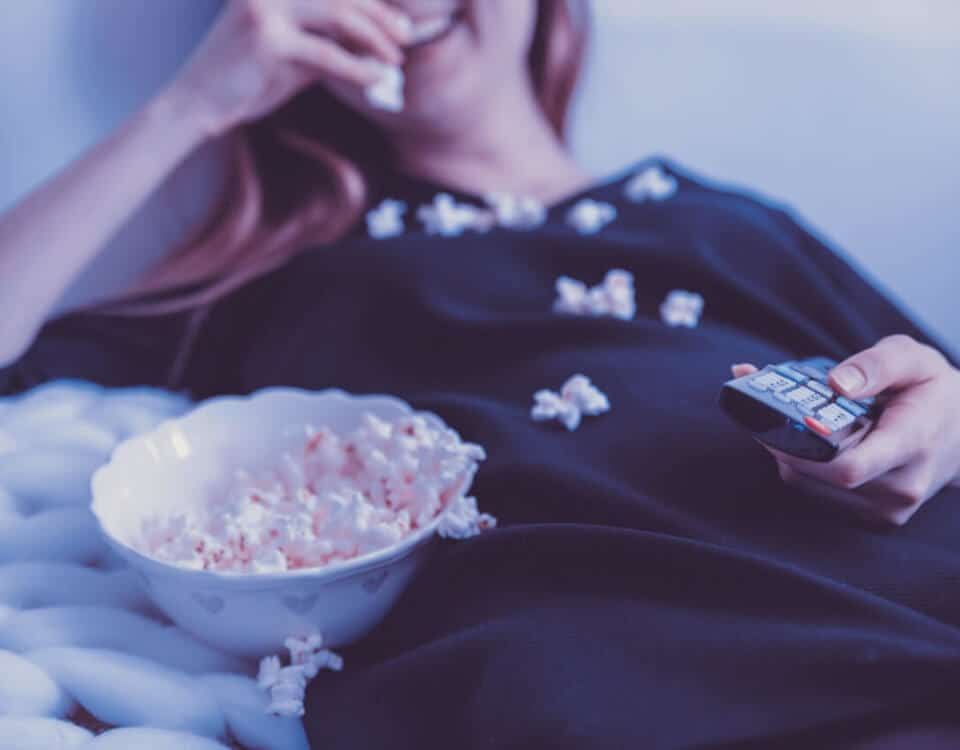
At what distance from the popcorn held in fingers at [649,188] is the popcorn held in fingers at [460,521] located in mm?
579

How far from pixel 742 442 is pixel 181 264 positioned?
2.61 ft

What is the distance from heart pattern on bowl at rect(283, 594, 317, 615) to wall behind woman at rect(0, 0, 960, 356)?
84 centimetres

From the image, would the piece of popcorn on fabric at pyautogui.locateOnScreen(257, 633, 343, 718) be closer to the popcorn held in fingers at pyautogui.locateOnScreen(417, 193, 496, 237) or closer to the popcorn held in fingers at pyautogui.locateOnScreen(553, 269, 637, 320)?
the popcorn held in fingers at pyautogui.locateOnScreen(553, 269, 637, 320)

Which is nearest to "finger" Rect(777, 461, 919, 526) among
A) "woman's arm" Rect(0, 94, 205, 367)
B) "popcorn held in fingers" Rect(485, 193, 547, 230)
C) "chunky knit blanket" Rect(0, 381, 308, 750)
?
"chunky knit blanket" Rect(0, 381, 308, 750)

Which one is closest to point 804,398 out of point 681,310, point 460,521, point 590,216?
point 460,521

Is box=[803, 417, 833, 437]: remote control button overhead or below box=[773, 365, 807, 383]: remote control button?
overhead

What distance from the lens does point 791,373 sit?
0.68 metres

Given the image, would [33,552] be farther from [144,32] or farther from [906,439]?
[144,32]

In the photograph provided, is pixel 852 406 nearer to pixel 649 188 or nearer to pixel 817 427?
pixel 817 427

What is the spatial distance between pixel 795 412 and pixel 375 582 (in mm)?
315

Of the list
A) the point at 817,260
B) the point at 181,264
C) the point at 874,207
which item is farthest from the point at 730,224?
the point at 181,264

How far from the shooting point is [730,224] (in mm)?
1098

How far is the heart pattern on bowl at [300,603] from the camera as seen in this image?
0.62m

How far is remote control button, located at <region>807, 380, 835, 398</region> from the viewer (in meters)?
0.66
